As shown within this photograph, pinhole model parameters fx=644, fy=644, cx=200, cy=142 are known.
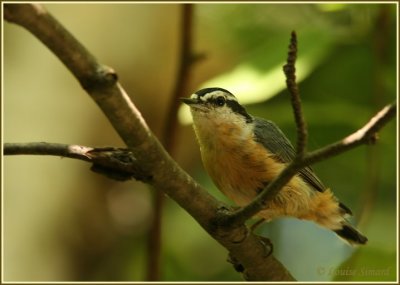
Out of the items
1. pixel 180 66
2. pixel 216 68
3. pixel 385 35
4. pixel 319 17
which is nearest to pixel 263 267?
pixel 180 66

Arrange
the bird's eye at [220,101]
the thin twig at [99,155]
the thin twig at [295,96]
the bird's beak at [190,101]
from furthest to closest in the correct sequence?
the bird's eye at [220,101], the bird's beak at [190,101], the thin twig at [99,155], the thin twig at [295,96]

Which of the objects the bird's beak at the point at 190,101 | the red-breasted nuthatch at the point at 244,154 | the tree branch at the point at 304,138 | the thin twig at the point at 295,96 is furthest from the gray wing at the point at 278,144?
the thin twig at the point at 295,96

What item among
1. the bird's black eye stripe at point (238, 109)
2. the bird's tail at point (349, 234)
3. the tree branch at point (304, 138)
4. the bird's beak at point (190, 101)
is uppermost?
the bird's black eye stripe at point (238, 109)

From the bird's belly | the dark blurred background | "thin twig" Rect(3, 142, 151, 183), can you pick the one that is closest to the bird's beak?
the bird's belly

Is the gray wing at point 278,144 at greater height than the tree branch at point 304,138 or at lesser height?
greater

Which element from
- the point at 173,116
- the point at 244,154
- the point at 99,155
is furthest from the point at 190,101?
the point at 99,155

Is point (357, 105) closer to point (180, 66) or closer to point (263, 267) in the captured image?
point (180, 66)

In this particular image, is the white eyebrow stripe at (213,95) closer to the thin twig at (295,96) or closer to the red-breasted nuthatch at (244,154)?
the red-breasted nuthatch at (244,154)
